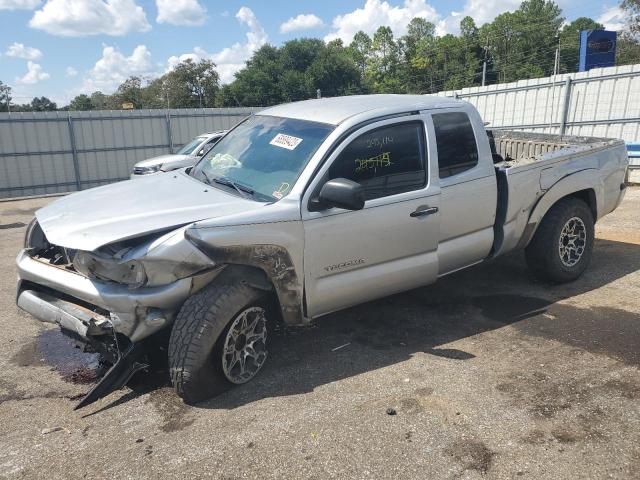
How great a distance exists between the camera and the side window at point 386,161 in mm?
3811

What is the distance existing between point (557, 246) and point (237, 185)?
129 inches

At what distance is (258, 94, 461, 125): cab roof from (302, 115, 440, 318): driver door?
5.6 inches

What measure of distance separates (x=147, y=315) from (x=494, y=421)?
2.21 metres

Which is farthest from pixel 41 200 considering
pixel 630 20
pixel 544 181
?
pixel 630 20

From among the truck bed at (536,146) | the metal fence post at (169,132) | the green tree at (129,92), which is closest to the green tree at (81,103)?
the green tree at (129,92)

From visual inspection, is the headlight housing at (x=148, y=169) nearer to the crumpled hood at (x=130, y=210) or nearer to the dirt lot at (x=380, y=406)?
the dirt lot at (x=380, y=406)

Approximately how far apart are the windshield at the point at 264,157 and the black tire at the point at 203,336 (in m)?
0.75

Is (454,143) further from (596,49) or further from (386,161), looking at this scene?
(596,49)

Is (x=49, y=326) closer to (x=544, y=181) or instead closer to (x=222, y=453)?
(x=222, y=453)

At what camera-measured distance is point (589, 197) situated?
216 inches

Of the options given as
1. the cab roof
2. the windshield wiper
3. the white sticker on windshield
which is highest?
the cab roof

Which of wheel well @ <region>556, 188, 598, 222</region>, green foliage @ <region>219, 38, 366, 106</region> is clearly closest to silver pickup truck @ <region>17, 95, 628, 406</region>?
wheel well @ <region>556, 188, 598, 222</region>

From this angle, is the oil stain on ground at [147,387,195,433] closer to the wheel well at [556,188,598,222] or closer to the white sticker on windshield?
the white sticker on windshield

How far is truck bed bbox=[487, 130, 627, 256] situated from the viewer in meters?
4.74
